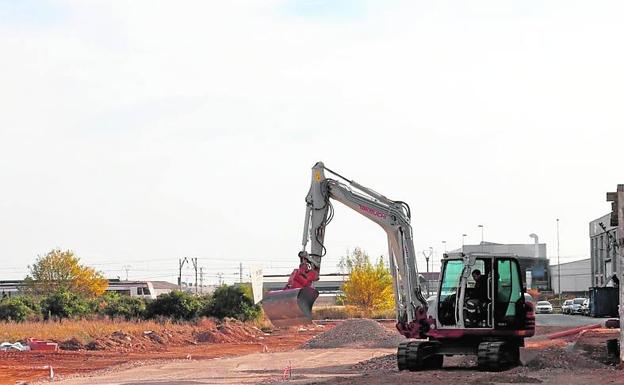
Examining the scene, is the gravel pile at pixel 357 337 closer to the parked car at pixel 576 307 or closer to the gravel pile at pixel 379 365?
the gravel pile at pixel 379 365

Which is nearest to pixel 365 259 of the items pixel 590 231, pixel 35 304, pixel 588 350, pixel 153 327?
pixel 590 231

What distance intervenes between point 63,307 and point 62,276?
46.6m

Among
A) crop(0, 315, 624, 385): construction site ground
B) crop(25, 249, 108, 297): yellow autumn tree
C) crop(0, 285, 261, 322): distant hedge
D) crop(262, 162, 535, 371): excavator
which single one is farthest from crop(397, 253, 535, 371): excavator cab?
crop(25, 249, 108, 297): yellow autumn tree

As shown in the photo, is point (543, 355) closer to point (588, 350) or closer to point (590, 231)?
point (588, 350)

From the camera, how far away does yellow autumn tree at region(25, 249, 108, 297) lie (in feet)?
361

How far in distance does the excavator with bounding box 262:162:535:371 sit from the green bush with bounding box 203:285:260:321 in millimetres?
42220

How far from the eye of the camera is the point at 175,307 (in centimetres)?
6638

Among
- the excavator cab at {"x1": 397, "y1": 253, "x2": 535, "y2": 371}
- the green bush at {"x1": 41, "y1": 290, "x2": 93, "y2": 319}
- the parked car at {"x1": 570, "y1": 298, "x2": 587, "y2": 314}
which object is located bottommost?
the parked car at {"x1": 570, "y1": 298, "x2": 587, "y2": 314}

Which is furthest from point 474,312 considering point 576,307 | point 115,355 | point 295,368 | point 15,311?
point 576,307

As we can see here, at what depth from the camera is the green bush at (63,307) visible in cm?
→ 6719

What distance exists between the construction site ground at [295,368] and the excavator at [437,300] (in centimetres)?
64

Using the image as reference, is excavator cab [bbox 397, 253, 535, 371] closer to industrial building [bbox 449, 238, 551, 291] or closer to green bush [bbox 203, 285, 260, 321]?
green bush [bbox 203, 285, 260, 321]

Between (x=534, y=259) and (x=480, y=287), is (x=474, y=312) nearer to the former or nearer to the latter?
(x=480, y=287)

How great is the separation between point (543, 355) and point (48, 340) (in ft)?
96.1
